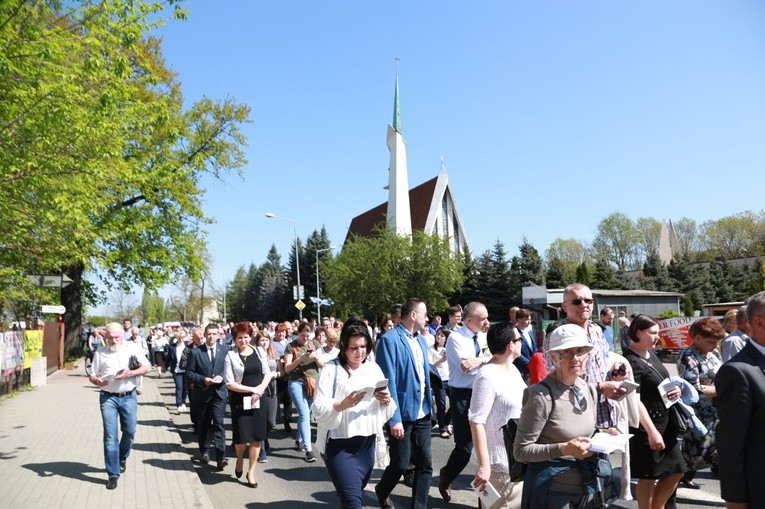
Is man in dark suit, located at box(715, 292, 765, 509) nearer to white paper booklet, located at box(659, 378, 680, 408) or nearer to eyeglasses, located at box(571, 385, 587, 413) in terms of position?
eyeglasses, located at box(571, 385, 587, 413)

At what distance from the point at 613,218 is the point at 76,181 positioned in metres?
85.3

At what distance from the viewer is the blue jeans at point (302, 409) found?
31.0 ft

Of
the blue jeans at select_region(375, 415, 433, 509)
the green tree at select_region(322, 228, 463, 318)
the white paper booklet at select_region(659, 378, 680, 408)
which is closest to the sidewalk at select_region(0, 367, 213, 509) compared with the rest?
the blue jeans at select_region(375, 415, 433, 509)

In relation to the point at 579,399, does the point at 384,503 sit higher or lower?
lower

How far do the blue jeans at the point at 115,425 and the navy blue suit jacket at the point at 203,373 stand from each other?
1300 mm

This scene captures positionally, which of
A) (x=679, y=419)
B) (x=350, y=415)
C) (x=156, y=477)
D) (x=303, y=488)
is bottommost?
(x=303, y=488)

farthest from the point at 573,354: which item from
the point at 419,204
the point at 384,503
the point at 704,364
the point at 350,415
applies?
the point at 419,204

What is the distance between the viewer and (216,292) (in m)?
104

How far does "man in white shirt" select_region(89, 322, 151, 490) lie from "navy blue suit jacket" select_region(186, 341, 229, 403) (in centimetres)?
130

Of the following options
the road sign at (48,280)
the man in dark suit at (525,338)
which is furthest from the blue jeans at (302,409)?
the road sign at (48,280)

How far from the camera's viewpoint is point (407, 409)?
5875mm

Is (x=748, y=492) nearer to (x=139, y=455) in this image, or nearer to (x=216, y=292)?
(x=139, y=455)

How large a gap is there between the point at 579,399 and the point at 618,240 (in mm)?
90616

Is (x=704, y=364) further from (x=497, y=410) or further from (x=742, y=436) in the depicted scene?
(x=742, y=436)
